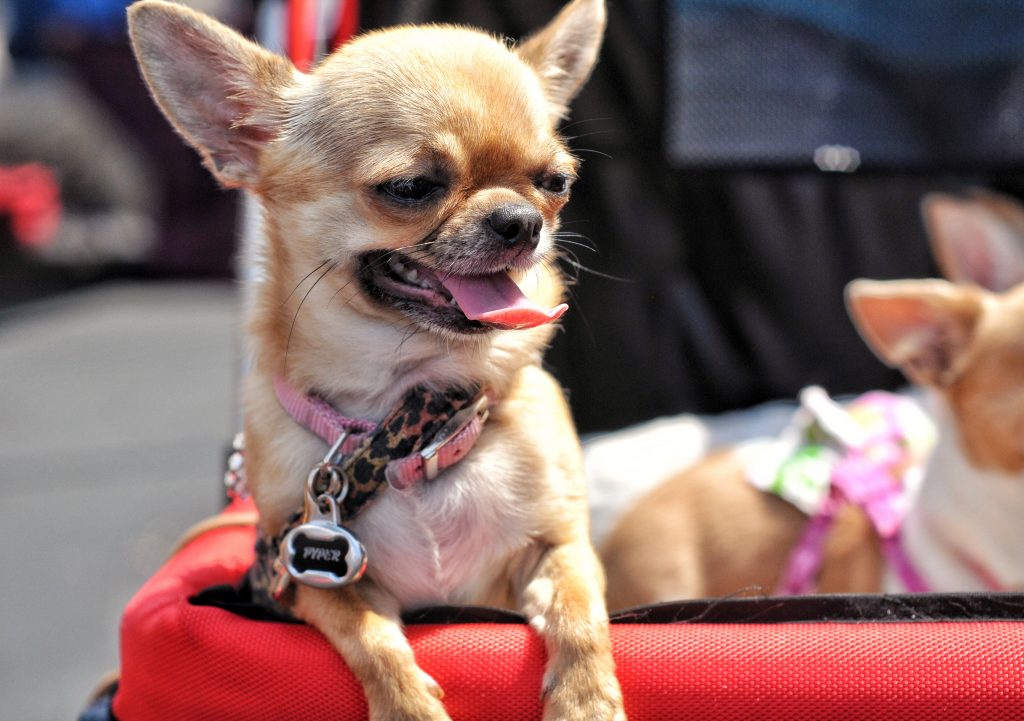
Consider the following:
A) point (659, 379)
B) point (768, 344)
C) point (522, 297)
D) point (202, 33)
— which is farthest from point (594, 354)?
point (202, 33)

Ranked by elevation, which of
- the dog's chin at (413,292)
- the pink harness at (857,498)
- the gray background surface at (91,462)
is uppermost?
the dog's chin at (413,292)

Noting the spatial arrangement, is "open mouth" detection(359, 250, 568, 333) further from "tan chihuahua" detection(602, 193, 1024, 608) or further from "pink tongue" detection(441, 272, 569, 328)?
"tan chihuahua" detection(602, 193, 1024, 608)

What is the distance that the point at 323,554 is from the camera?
1.36m

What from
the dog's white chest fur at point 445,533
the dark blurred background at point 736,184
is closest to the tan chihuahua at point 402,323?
the dog's white chest fur at point 445,533

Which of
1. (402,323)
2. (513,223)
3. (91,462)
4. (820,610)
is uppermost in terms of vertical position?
(513,223)

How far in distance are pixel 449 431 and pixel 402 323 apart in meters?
0.17

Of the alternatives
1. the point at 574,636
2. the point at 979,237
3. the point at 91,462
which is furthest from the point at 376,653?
the point at 91,462

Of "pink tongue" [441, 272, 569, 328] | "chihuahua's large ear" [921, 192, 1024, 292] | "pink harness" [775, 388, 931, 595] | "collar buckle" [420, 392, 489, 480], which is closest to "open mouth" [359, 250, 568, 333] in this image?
"pink tongue" [441, 272, 569, 328]

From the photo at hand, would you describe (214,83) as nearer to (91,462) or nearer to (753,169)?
(753,169)

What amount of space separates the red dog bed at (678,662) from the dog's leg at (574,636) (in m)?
0.02

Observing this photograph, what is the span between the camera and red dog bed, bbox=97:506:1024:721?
118 cm

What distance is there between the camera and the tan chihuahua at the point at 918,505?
188 cm

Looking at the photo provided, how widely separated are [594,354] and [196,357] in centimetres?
360

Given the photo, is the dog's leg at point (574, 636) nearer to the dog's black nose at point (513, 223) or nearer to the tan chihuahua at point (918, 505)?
the dog's black nose at point (513, 223)
